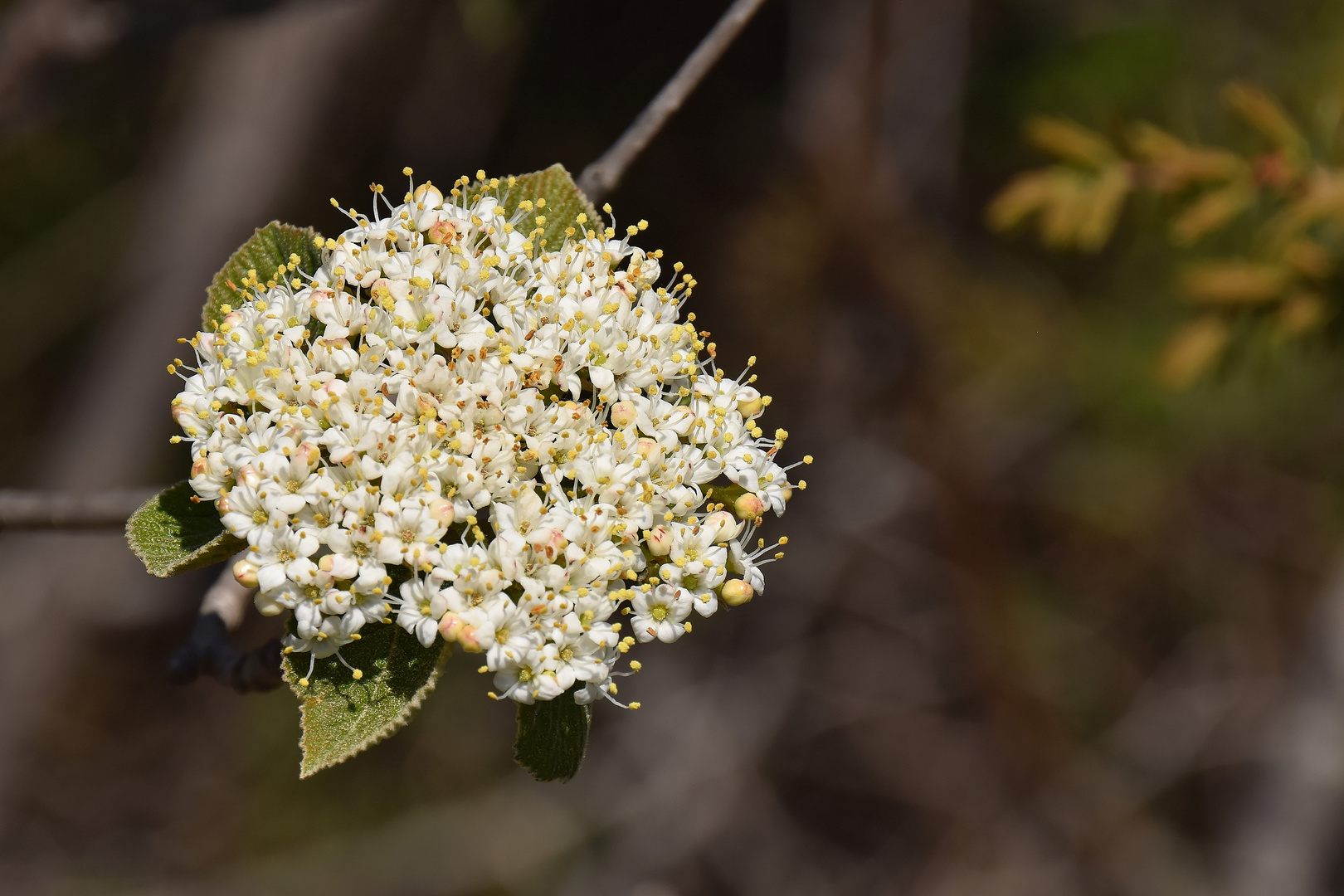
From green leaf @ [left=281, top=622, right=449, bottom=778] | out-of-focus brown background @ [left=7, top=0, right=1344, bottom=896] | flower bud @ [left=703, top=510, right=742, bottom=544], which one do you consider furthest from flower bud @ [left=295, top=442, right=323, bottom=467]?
out-of-focus brown background @ [left=7, top=0, right=1344, bottom=896]

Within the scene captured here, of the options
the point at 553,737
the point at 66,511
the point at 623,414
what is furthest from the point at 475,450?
the point at 66,511

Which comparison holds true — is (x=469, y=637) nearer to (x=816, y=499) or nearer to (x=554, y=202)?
(x=554, y=202)

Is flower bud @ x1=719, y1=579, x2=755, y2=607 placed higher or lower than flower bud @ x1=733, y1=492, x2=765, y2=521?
lower

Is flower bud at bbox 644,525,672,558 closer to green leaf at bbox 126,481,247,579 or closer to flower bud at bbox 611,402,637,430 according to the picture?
flower bud at bbox 611,402,637,430

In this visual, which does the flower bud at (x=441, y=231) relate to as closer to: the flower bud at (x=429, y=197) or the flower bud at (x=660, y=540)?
the flower bud at (x=429, y=197)

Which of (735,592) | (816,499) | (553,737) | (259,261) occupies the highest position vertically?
(259,261)

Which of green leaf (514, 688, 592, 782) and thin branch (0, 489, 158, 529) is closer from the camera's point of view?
green leaf (514, 688, 592, 782)

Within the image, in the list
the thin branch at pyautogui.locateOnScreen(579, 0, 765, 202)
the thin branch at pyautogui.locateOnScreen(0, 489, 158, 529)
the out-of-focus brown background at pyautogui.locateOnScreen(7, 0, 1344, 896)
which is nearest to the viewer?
the thin branch at pyautogui.locateOnScreen(579, 0, 765, 202)
